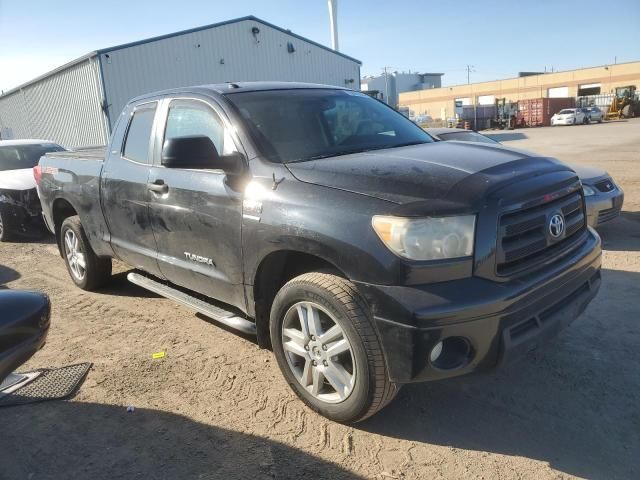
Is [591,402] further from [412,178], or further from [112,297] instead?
[112,297]

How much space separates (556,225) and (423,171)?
2.69 feet

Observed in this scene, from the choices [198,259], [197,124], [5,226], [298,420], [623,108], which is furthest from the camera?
[623,108]

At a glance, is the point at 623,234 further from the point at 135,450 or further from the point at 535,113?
the point at 535,113

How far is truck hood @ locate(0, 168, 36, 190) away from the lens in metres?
8.32

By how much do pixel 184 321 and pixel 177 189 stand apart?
142 cm

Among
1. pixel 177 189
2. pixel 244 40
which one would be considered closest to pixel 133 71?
pixel 244 40

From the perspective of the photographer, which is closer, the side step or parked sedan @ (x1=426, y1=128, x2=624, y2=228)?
the side step

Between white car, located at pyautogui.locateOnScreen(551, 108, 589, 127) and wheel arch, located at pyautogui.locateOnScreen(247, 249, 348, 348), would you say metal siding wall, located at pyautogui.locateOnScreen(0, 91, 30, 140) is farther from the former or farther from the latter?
white car, located at pyautogui.locateOnScreen(551, 108, 589, 127)

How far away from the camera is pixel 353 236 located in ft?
8.19

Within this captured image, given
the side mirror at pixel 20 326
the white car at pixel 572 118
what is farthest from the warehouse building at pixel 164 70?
the white car at pixel 572 118

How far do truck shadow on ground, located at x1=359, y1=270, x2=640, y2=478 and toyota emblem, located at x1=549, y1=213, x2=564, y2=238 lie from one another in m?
0.84

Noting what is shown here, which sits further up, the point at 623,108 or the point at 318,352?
the point at 623,108

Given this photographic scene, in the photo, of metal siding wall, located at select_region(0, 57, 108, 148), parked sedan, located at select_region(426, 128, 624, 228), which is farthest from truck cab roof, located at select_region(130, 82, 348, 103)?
metal siding wall, located at select_region(0, 57, 108, 148)

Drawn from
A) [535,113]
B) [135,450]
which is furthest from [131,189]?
[535,113]
